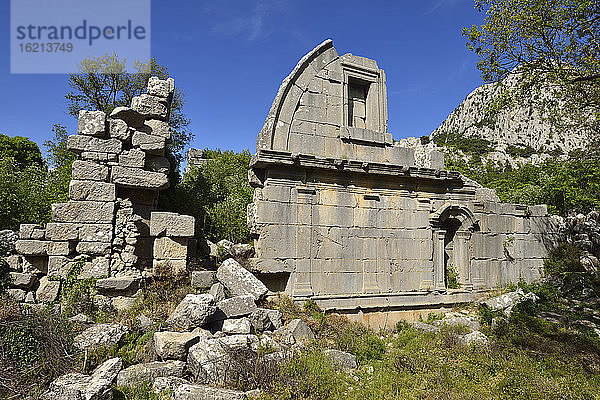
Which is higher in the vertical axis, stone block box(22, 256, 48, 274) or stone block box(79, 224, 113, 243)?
stone block box(79, 224, 113, 243)

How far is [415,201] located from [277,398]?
7.08 metres

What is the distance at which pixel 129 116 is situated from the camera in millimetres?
7645

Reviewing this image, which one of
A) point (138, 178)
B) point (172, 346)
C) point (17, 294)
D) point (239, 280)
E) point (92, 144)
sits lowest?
point (172, 346)

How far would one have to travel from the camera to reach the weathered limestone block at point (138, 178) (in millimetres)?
7363

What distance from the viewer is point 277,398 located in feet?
15.1

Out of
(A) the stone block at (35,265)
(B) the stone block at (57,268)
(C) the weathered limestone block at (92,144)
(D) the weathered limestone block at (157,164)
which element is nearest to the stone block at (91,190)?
(C) the weathered limestone block at (92,144)

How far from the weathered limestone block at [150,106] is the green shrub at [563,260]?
41.7 ft

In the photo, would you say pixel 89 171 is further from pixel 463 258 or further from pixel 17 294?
pixel 463 258

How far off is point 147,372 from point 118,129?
486 cm

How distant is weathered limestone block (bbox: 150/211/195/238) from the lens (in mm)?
7465

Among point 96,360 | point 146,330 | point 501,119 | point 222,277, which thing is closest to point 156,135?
point 222,277

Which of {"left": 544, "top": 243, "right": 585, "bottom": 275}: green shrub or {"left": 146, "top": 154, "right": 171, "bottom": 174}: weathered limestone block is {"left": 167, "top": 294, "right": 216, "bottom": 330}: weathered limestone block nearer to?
{"left": 146, "top": 154, "right": 171, "bottom": 174}: weathered limestone block

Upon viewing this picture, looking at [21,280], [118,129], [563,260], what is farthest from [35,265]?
[563,260]

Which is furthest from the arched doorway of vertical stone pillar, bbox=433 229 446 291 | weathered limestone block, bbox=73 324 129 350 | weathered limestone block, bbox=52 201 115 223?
weathered limestone block, bbox=52 201 115 223
